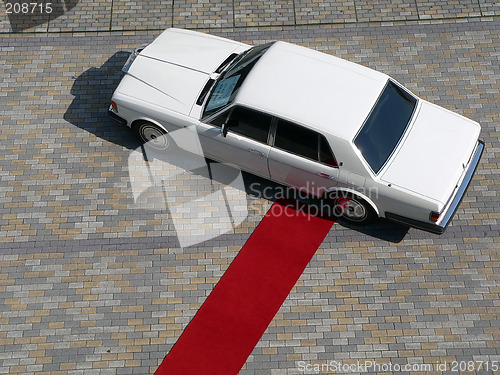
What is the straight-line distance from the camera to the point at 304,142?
8258 millimetres

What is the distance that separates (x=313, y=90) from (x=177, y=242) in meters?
3.00

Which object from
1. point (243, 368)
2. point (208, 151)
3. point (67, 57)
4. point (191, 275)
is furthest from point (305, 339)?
point (67, 57)

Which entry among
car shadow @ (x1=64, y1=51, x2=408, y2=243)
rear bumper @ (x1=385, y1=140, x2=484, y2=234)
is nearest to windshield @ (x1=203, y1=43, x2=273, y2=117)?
car shadow @ (x1=64, y1=51, x2=408, y2=243)

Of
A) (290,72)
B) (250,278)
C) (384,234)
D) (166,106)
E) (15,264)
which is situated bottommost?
(15,264)

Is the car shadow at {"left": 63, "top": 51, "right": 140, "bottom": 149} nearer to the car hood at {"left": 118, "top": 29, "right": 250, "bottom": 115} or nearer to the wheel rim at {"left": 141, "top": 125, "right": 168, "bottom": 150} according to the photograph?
the wheel rim at {"left": 141, "top": 125, "right": 168, "bottom": 150}

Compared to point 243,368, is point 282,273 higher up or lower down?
higher up

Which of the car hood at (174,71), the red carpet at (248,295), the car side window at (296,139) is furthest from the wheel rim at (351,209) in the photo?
the car hood at (174,71)

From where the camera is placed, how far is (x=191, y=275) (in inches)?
341

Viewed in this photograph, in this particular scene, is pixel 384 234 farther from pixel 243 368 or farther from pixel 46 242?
pixel 46 242

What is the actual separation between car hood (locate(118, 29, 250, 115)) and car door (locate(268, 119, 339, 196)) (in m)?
1.52

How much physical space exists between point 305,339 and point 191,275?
1.87 metres

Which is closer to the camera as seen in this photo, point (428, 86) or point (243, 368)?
point (243, 368)

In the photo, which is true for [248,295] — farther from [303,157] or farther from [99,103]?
[99,103]

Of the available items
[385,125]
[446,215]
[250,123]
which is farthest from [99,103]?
[446,215]
